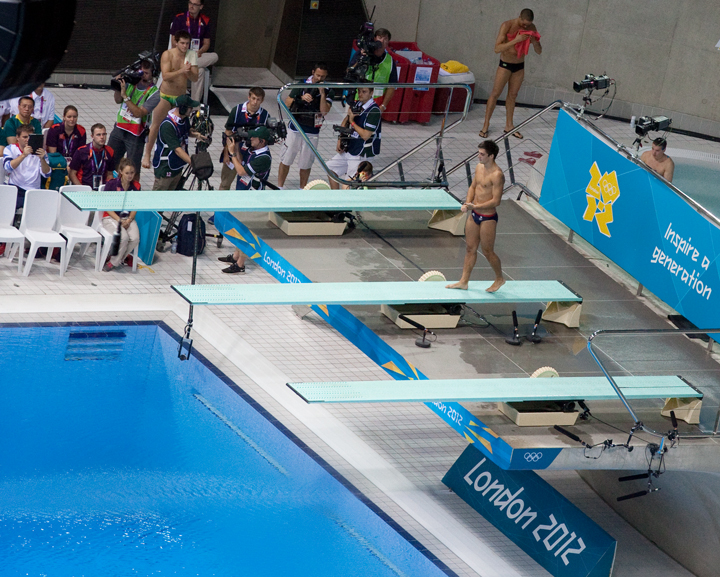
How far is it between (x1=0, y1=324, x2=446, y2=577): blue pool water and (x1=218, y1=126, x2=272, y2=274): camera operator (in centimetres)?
172

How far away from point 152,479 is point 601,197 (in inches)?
226

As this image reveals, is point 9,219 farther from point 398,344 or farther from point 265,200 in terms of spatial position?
Result: point 398,344

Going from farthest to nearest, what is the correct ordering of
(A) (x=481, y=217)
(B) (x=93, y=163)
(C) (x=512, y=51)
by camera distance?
(C) (x=512, y=51) < (B) (x=93, y=163) < (A) (x=481, y=217)

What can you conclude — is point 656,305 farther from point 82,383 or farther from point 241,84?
point 241,84

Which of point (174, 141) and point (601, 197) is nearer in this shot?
point (601, 197)

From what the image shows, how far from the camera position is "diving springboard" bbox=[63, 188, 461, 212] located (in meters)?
10.7

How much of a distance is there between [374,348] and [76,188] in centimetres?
440

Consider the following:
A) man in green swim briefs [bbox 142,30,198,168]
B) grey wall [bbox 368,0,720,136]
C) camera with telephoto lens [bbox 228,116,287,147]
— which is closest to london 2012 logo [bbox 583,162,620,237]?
camera with telephoto lens [bbox 228,116,287,147]

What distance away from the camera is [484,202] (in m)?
9.91

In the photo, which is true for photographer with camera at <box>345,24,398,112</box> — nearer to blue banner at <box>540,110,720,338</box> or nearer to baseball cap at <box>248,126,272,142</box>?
baseball cap at <box>248,126,272,142</box>

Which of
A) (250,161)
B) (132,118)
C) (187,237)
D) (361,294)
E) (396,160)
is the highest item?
(396,160)

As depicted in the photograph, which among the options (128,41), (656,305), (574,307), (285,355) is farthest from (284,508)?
(128,41)

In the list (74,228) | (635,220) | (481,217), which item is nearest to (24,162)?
(74,228)

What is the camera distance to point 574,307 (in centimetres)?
1080
